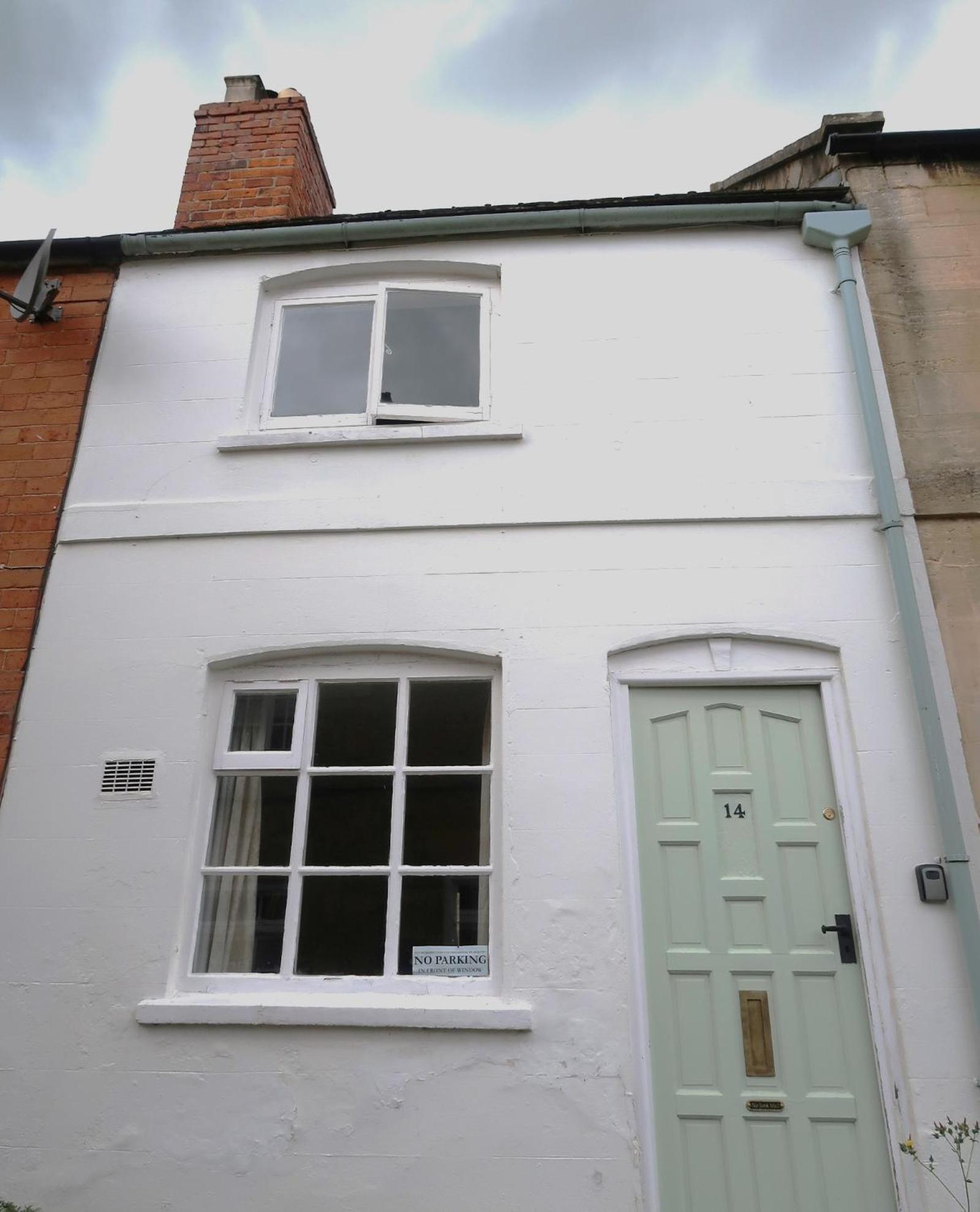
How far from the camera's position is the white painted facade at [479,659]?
3.68m

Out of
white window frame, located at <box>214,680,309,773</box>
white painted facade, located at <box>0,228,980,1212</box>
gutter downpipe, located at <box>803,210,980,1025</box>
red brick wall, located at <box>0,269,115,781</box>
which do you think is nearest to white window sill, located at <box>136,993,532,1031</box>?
white painted facade, located at <box>0,228,980,1212</box>

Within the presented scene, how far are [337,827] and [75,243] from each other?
423cm

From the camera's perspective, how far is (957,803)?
12.8 feet

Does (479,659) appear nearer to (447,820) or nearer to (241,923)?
(447,820)

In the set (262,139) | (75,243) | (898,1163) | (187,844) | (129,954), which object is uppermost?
(262,139)

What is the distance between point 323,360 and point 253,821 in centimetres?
293

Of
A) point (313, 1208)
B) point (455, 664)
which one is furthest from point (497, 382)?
point (313, 1208)

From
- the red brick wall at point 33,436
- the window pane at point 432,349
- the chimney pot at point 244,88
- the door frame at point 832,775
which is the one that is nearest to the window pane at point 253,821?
the red brick wall at point 33,436

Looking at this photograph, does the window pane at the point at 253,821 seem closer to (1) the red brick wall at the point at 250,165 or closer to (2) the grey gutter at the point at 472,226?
(2) the grey gutter at the point at 472,226

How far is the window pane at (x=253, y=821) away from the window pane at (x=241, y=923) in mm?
97

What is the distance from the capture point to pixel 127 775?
431 centimetres

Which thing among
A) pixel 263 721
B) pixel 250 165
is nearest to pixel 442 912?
pixel 263 721

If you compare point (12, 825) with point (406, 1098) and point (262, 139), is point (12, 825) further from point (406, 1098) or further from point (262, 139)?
point (262, 139)

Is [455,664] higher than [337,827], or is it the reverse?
[455,664]
